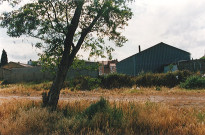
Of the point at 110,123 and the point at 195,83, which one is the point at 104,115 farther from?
the point at 195,83

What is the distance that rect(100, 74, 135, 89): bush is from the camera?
19.2 metres

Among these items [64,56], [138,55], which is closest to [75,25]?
[64,56]

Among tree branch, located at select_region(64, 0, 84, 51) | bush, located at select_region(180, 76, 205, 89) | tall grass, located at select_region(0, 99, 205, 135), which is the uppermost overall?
tree branch, located at select_region(64, 0, 84, 51)

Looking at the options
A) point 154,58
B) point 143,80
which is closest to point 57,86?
point 143,80

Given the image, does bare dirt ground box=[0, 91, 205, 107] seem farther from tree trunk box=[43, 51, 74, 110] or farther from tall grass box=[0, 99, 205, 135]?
tall grass box=[0, 99, 205, 135]

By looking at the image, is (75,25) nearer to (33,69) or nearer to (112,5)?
(112,5)

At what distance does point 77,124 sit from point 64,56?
352cm

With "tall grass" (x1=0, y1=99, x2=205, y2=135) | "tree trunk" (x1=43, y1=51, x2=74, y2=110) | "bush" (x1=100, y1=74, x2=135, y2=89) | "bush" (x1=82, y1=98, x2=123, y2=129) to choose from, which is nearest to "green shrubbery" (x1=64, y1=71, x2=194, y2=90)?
"bush" (x1=100, y1=74, x2=135, y2=89)

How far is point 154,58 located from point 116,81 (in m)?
16.4

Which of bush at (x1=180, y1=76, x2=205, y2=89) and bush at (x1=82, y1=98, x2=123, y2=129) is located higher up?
bush at (x1=180, y1=76, x2=205, y2=89)

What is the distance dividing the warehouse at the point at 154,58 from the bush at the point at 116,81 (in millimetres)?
13590

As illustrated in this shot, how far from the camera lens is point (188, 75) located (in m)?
18.8

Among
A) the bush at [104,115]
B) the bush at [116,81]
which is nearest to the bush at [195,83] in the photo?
the bush at [116,81]

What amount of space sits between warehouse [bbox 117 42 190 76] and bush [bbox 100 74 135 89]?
44.6 feet
